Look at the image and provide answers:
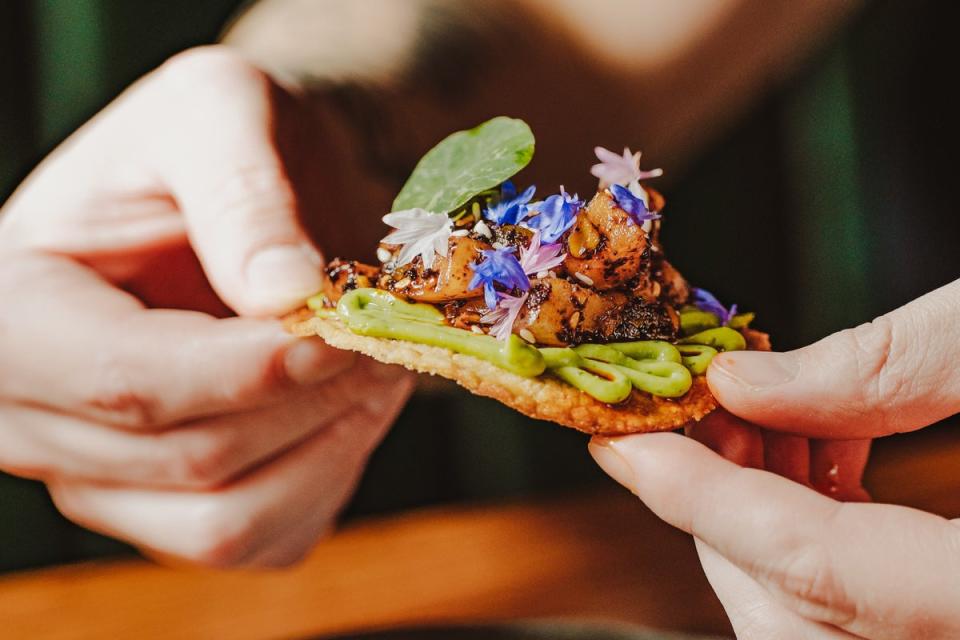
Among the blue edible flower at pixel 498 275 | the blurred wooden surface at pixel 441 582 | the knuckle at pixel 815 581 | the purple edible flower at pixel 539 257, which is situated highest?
the purple edible flower at pixel 539 257

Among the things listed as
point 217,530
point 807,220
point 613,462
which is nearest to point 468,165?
point 613,462

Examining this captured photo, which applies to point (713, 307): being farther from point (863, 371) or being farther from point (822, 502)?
point (822, 502)

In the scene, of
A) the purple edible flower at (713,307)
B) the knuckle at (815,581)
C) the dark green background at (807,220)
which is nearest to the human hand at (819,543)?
the knuckle at (815,581)

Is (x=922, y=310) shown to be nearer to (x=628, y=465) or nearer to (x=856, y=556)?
(x=856, y=556)

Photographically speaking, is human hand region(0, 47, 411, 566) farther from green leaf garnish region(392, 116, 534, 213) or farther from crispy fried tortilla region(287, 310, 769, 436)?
crispy fried tortilla region(287, 310, 769, 436)

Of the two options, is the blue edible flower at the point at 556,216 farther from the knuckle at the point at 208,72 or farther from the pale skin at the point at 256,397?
the knuckle at the point at 208,72

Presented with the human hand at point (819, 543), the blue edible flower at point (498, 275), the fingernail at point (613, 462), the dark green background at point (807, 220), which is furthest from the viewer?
the dark green background at point (807, 220)
